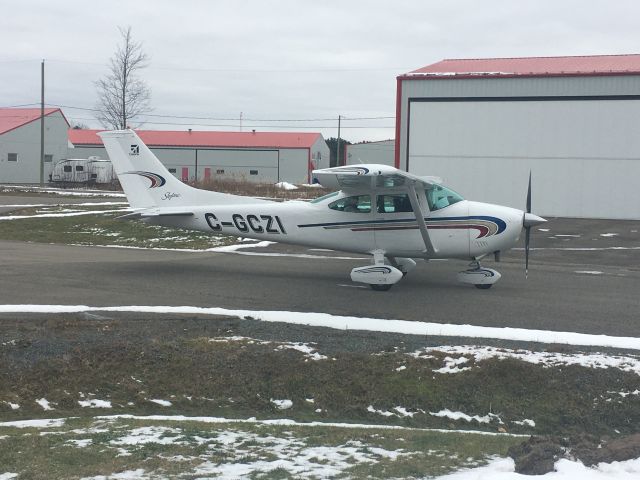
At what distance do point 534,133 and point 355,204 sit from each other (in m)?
21.4

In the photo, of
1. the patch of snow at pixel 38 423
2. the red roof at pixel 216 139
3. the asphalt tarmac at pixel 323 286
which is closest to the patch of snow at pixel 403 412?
the patch of snow at pixel 38 423

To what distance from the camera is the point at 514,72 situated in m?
34.0

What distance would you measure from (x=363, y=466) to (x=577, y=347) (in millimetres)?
4903

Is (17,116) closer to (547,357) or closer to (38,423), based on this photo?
(38,423)

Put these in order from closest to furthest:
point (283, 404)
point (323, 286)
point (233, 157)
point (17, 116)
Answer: point (283, 404) → point (323, 286) → point (17, 116) → point (233, 157)

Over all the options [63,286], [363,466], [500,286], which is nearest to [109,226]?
[63,286]

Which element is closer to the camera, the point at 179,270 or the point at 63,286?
the point at 63,286

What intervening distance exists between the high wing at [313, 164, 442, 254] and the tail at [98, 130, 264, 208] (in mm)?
2845

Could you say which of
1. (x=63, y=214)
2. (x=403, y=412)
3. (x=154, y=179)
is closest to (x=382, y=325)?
(x=403, y=412)

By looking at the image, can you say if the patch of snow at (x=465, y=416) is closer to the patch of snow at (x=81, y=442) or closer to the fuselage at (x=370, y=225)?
the patch of snow at (x=81, y=442)

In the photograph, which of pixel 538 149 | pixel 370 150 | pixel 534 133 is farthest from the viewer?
pixel 370 150

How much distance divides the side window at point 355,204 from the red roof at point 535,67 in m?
21.2

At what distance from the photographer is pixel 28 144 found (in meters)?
69.5

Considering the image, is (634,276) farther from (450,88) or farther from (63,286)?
(450,88)
